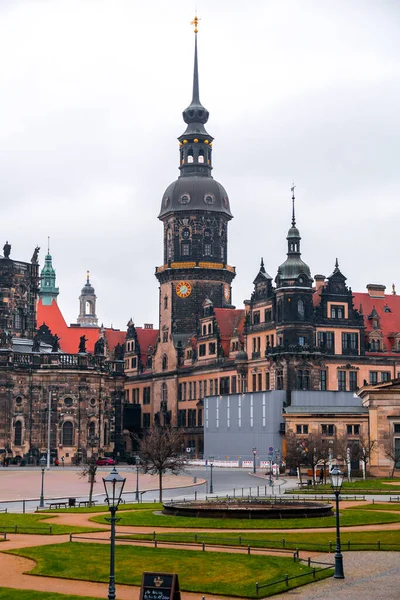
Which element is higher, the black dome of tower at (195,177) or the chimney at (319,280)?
the black dome of tower at (195,177)

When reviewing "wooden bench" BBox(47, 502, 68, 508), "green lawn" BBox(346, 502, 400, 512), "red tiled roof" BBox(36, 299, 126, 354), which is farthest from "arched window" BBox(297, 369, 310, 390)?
Answer: "wooden bench" BBox(47, 502, 68, 508)

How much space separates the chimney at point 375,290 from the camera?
423ft

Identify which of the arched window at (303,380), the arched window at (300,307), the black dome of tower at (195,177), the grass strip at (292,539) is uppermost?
the black dome of tower at (195,177)

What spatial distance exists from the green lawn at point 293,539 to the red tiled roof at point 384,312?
77.3m

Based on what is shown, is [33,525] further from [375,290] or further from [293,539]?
[375,290]

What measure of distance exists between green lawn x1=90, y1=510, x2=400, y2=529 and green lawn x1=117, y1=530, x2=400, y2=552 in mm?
2363

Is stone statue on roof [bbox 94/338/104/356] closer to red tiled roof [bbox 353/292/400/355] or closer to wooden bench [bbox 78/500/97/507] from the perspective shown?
red tiled roof [bbox 353/292/400/355]

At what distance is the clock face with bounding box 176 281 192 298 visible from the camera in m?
145

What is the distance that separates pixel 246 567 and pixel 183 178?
115292mm

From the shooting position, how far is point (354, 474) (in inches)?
3585

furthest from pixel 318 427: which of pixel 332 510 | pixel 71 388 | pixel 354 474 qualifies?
pixel 332 510

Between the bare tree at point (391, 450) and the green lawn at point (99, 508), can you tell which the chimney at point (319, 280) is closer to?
the bare tree at point (391, 450)

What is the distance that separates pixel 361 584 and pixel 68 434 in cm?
9242

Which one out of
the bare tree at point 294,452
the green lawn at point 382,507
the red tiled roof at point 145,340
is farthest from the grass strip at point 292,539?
the red tiled roof at point 145,340
